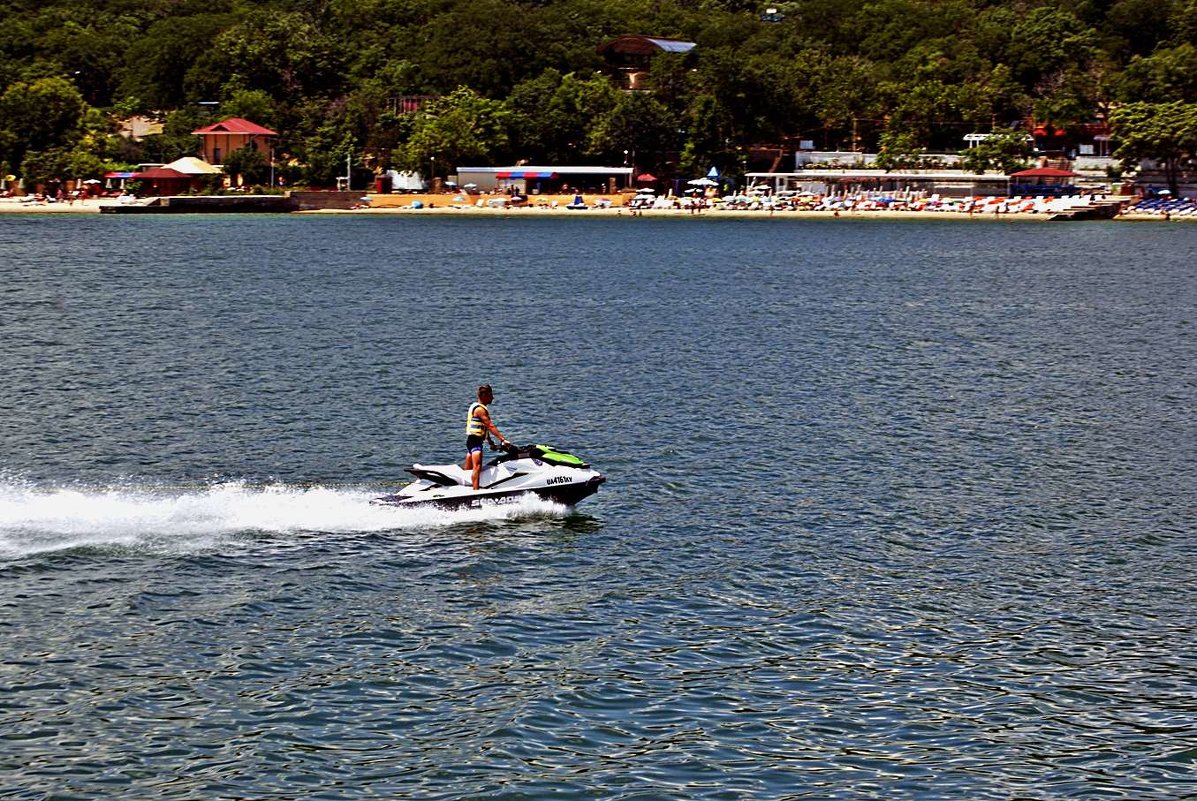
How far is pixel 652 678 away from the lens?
25.1m

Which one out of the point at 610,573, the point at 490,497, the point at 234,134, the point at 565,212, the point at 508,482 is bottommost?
the point at 610,573

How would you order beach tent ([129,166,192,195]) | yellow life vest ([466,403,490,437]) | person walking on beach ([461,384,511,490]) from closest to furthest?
person walking on beach ([461,384,511,490]) → yellow life vest ([466,403,490,437]) → beach tent ([129,166,192,195])

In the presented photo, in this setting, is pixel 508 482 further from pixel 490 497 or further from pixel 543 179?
pixel 543 179

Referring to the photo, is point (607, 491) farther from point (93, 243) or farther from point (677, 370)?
point (93, 243)

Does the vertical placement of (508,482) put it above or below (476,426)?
below

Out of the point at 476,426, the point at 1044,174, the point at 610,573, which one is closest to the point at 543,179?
the point at 1044,174

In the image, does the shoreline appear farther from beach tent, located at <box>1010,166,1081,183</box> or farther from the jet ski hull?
the jet ski hull

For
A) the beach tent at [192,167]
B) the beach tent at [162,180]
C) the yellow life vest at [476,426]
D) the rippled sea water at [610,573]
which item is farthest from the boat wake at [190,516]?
the beach tent at [192,167]

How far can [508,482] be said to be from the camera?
3441 centimetres

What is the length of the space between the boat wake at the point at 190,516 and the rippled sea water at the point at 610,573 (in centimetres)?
13

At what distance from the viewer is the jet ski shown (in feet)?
112

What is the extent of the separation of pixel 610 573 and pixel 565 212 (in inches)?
6383

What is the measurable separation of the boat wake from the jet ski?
0.26 m

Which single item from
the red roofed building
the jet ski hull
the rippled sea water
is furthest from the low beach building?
the jet ski hull
